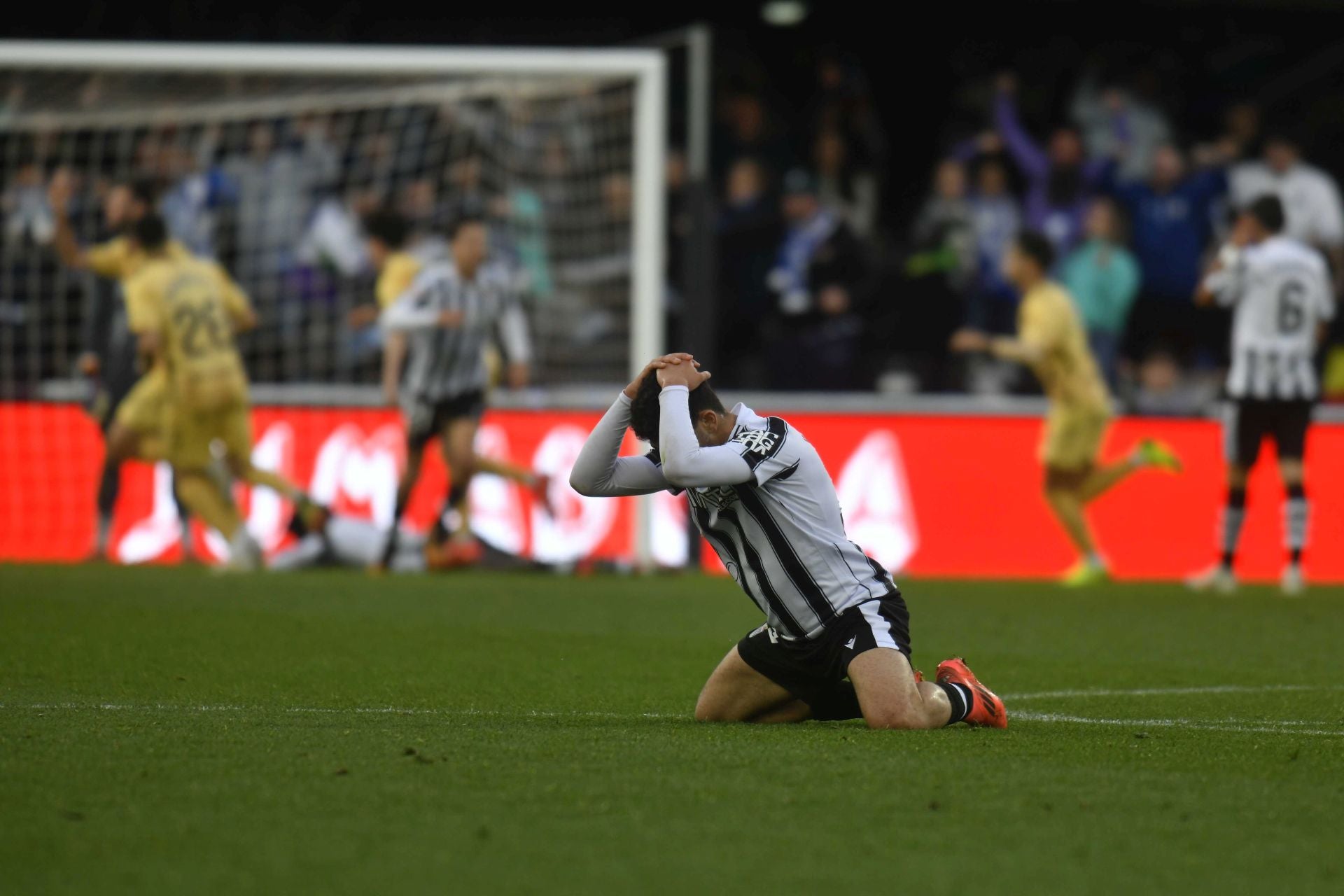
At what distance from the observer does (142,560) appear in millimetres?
14148

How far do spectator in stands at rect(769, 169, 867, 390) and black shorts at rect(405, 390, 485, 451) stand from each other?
385cm

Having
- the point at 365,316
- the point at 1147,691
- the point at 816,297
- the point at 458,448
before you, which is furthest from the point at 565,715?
the point at 816,297

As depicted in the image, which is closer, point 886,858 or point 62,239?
point 886,858

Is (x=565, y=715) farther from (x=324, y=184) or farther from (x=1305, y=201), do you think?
(x=1305, y=201)

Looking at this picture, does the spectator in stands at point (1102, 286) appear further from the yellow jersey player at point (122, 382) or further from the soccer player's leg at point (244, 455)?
the yellow jersey player at point (122, 382)

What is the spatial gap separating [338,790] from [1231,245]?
9.31 m

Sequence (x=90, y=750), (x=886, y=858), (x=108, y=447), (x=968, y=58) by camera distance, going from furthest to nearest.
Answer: (x=968, y=58), (x=108, y=447), (x=90, y=750), (x=886, y=858)

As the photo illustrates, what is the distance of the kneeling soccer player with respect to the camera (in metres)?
5.65

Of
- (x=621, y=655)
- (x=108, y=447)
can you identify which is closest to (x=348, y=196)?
(x=108, y=447)

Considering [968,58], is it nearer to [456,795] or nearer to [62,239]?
[62,239]

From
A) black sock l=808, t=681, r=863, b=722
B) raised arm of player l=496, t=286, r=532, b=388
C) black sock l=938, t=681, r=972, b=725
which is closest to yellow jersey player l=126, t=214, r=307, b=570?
raised arm of player l=496, t=286, r=532, b=388

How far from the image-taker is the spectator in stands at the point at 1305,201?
53.8 ft

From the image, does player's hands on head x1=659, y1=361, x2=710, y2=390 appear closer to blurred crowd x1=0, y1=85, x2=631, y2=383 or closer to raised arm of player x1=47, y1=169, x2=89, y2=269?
blurred crowd x1=0, y1=85, x2=631, y2=383

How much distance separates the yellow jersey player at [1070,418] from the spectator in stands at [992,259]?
3580mm
